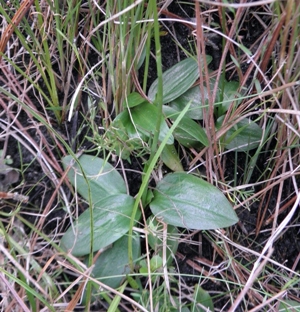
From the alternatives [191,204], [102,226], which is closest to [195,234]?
[191,204]

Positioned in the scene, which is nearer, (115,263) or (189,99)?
(115,263)

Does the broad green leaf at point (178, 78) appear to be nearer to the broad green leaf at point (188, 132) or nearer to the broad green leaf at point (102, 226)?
the broad green leaf at point (188, 132)

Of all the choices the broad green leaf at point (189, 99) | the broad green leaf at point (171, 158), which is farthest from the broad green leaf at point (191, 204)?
the broad green leaf at point (189, 99)

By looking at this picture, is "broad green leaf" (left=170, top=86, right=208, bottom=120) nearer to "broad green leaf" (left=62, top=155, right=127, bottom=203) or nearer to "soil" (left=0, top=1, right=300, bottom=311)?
"soil" (left=0, top=1, right=300, bottom=311)

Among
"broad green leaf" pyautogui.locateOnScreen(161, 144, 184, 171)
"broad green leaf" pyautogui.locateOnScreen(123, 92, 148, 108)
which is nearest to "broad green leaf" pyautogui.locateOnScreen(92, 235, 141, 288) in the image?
"broad green leaf" pyautogui.locateOnScreen(161, 144, 184, 171)

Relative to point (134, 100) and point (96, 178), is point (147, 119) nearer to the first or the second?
point (134, 100)
